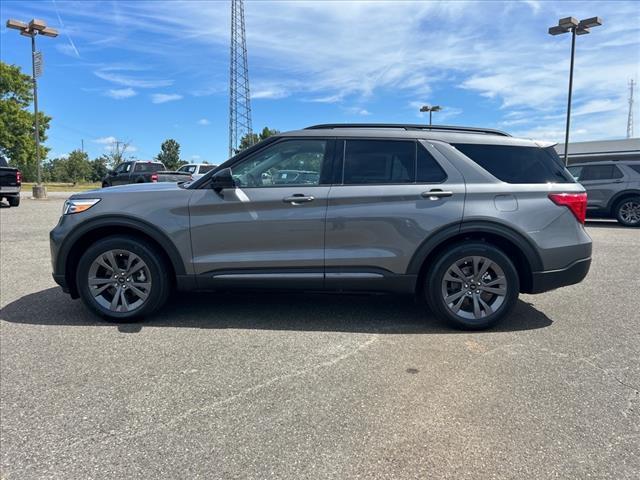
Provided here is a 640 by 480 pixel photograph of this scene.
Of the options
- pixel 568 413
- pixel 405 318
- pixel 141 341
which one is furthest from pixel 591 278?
pixel 141 341

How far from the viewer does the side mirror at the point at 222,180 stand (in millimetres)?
4211

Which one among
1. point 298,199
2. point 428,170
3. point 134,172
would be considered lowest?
point 298,199

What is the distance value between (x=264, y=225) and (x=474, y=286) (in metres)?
1.96

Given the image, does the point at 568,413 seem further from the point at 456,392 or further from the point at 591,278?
the point at 591,278

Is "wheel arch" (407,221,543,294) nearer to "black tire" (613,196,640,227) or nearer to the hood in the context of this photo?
the hood

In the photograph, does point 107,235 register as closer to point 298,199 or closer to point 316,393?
point 298,199

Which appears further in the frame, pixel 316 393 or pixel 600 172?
pixel 600 172

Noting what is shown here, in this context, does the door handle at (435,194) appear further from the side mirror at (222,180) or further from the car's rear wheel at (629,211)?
the car's rear wheel at (629,211)

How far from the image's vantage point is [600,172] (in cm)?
1288

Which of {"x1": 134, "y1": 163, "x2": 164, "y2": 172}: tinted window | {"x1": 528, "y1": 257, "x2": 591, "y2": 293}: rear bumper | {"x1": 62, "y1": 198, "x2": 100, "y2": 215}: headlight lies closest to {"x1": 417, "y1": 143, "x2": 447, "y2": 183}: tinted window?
{"x1": 528, "y1": 257, "x2": 591, "y2": 293}: rear bumper

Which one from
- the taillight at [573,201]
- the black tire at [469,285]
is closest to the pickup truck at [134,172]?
the black tire at [469,285]

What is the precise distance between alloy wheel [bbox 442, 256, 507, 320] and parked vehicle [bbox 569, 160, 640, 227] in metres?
10.2

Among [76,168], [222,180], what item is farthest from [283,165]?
[76,168]

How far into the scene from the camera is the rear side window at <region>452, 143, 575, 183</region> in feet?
14.2
